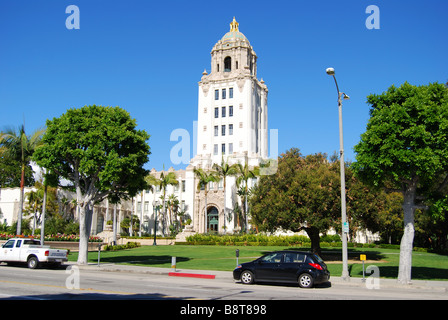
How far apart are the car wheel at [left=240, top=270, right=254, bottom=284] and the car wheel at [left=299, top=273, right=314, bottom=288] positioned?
2.06m

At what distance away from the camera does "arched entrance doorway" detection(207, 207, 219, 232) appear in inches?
2643

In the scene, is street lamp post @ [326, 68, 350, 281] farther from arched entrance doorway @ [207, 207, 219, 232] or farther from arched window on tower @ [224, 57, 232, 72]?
arched window on tower @ [224, 57, 232, 72]

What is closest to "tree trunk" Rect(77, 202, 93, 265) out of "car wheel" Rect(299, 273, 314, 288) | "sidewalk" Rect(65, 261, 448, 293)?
"sidewalk" Rect(65, 261, 448, 293)

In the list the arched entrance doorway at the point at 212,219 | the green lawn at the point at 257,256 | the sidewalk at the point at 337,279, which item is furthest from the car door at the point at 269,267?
the arched entrance doorway at the point at 212,219

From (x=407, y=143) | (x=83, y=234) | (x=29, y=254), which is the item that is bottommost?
(x=29, y=254)

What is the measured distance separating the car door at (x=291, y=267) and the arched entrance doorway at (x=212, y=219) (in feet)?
169

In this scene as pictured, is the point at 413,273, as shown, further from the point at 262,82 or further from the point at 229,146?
the point at 262,82

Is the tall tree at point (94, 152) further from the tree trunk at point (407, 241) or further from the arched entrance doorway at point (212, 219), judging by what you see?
the arched entrance doorway at point (212, 219)

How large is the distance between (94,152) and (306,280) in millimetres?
14208

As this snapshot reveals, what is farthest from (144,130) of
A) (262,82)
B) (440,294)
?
(262,82)

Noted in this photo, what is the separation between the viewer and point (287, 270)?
51.5 ft

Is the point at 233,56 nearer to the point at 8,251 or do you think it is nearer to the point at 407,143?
the point at 8,251

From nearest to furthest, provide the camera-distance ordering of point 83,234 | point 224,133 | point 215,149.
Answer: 1. point 83,234
2. point 215,149
3. point 224,133

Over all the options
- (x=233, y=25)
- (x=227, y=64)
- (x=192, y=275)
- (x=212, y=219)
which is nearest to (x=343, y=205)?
(x=192, y=275)
